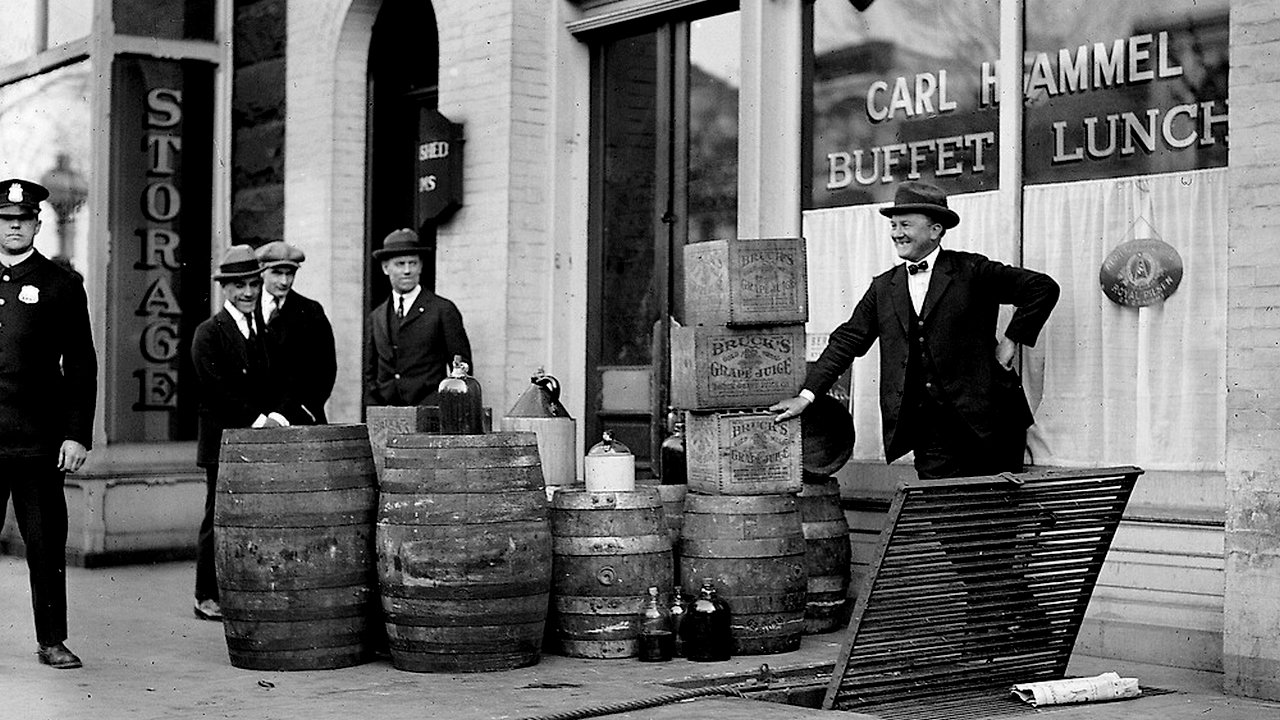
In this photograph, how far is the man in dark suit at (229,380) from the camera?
9195mm

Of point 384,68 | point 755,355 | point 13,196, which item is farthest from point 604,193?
point 13,196

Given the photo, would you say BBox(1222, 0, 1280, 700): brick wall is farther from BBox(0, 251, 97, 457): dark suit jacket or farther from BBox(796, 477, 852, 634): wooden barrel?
BBox(0, 251, 97, 457): dark suit jacket

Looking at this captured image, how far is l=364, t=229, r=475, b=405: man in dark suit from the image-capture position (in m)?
10.4

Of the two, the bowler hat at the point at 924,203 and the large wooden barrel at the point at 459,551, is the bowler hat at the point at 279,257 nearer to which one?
the large wooden barrel at the point at 459,551

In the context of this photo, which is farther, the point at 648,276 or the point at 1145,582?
the point at 648,276

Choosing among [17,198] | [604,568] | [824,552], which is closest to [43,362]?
[17,198]

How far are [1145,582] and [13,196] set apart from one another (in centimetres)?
523

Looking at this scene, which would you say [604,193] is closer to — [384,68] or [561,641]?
[384,68]

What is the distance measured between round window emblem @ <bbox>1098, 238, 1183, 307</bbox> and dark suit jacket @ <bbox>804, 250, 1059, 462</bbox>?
0.37 m

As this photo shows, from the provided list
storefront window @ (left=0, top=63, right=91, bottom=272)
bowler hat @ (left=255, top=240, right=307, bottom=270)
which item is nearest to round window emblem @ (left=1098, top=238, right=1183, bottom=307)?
bowler hat @ (left=255, top=240, right=307, bottom=270)

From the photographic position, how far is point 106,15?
1230cm

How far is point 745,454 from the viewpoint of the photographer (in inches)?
311

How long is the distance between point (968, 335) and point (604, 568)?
6.27 feet

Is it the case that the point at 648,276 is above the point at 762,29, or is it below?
below
